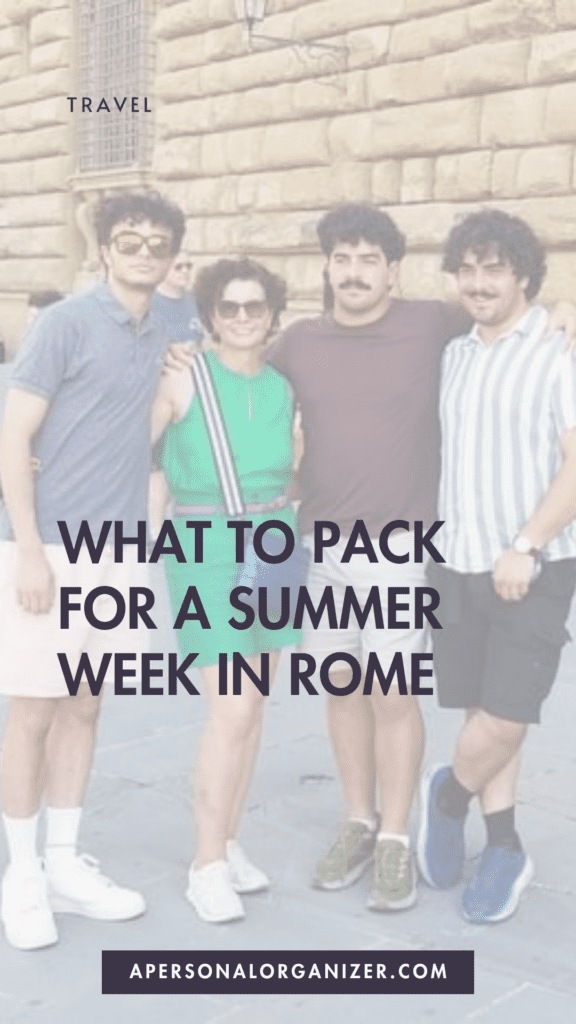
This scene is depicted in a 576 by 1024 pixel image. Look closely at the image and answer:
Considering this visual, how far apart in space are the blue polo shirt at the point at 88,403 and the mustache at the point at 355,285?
50 cm

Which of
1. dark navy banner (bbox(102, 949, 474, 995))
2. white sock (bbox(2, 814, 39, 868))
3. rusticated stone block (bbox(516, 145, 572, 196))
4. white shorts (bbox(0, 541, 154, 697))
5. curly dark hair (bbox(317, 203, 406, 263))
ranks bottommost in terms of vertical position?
dark navy banner (bbox(102, 949, 474, 995))

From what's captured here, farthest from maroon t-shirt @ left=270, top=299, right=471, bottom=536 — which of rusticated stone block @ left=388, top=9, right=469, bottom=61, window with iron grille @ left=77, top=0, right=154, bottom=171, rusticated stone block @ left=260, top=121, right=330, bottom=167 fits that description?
window with iron grille @ left=77, top=0, right=154, bottom=171

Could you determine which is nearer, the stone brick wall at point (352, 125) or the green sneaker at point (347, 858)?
the green sneaker at point (347, 858)

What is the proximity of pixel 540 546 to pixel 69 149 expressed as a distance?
13117 millimetres

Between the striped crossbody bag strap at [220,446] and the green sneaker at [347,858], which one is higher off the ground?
the striped crossbody bag strap at [220,446]

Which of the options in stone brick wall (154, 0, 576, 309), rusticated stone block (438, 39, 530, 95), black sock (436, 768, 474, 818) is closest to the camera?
black sock (436, 768, 474, 818)

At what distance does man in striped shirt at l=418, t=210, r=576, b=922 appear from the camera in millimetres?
3484

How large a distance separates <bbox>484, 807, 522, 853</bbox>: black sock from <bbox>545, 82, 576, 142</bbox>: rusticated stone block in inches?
251

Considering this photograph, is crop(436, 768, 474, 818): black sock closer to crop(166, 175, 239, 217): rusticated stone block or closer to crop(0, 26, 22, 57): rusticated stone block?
crop(166, 175, 239, 217): rusticated stone block

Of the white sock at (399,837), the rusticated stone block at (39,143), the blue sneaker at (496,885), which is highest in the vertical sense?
the rusticated stone block at (39,143)

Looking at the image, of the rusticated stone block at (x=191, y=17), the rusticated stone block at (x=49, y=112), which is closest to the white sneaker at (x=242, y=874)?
the rusticated stone block at (x=191, y=17)

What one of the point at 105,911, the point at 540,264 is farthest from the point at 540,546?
the point at 105,911

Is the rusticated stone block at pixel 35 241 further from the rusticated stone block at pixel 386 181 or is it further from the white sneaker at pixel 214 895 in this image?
the white sneaker at pixel 214 895

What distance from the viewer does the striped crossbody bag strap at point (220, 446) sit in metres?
3.53
